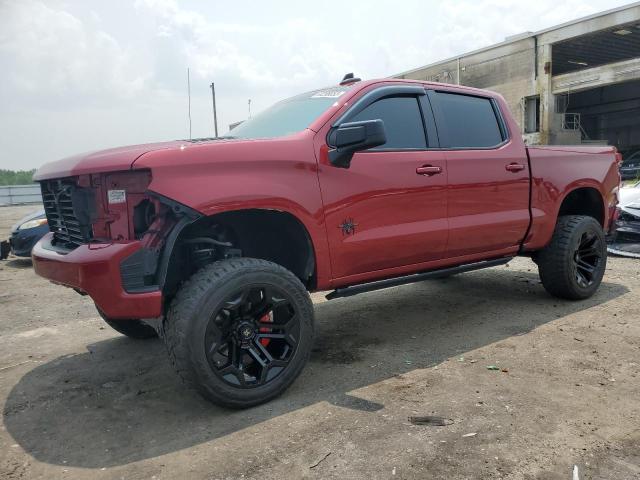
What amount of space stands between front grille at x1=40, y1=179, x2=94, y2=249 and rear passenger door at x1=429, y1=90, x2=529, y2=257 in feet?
8.06

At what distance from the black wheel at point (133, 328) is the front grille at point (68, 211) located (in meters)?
0.98

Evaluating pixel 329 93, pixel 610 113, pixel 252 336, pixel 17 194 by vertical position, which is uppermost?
pixel 610 113

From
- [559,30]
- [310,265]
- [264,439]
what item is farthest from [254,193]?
[559,30]

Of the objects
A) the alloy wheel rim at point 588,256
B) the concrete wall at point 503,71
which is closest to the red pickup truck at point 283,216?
the alloy wheel rim at point 588,256

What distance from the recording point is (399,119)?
3852 mm

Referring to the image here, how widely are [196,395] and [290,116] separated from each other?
1.97 meters

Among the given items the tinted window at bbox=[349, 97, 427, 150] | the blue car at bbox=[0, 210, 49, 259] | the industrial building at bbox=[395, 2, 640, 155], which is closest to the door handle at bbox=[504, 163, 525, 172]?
the tinted window at bbox=[349, 97, 427, 150]

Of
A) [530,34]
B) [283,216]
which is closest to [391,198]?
[283,216]

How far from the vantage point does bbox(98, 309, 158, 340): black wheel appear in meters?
4.24

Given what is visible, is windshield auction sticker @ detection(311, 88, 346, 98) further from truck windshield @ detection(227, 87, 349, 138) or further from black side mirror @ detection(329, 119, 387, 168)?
black side mirror @ detection(329, 119, 387, 168)

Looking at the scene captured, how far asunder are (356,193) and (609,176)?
321cm

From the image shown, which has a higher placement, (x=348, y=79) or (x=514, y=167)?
(x=348, y=79)

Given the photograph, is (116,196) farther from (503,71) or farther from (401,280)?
(503,71)

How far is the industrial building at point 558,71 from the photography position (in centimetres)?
2606
